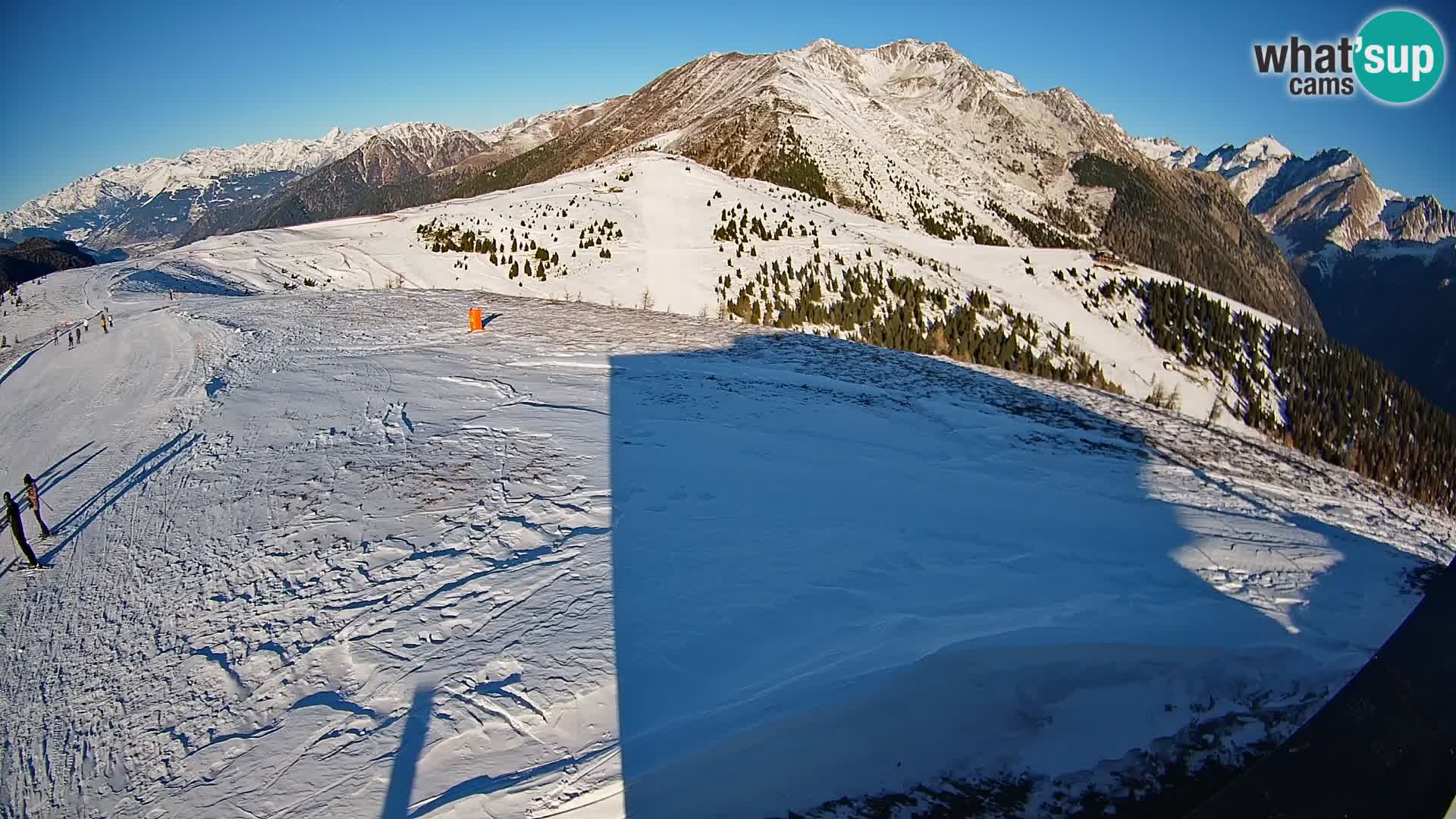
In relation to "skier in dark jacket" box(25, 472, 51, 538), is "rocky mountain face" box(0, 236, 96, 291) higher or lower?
higher

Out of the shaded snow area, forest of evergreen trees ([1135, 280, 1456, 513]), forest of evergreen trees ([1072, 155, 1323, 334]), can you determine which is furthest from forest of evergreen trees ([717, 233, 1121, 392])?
forest of evergreen trees ([1072, 155, 1323, 334])

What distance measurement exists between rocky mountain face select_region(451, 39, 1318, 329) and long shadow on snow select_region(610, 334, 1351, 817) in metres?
46.9

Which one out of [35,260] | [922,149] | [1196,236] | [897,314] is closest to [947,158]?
[922,149]

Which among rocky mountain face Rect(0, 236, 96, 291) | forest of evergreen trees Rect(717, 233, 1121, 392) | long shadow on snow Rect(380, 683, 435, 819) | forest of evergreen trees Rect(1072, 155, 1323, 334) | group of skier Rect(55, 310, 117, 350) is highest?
forest of evergreen trees Rect(1072, 155, 1323, 334)

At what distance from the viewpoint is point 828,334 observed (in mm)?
22344

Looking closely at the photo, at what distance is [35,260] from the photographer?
370 feet

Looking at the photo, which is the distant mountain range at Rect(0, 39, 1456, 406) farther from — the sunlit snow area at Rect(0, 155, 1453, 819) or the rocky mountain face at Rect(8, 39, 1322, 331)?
the sunlit snow area at Rect(0, 155, 1453, 819)

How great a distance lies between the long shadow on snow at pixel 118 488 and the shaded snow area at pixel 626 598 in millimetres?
62

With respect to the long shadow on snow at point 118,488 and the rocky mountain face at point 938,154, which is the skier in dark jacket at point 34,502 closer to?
the long shadow on snow at point 118,488

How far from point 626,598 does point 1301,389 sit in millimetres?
36948

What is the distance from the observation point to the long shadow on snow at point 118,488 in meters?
8.12

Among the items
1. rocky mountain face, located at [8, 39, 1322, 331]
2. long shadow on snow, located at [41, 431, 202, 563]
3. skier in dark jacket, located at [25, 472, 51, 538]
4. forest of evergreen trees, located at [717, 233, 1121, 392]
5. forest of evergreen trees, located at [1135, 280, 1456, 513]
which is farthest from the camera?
rocky mountain face, located at [8, 39, 1322, 331]

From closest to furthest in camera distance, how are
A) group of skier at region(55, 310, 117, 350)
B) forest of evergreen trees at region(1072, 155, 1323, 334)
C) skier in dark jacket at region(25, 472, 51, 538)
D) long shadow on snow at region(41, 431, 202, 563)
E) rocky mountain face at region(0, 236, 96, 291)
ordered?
1. skier in dark jacket at region(25, 472, 51, 538)
2. long shadow on snow at region(41, 431, 202, 563)
3. group of skier at region(55, 310, 117, 350)
4. rocky mountain face at region(0, 236, 96, 291)
5. forest of evergreen trees at region(1072, 155, 1323, 334)

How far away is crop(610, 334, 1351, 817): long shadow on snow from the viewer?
170 inches
